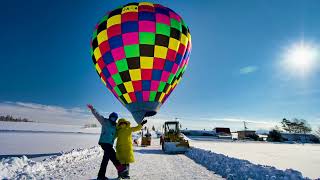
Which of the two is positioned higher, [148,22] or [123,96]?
[148,22]

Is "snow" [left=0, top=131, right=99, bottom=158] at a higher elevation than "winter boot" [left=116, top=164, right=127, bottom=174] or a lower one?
higher

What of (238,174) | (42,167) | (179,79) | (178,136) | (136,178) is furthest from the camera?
(178,136)

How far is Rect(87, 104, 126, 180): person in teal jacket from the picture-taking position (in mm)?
6668

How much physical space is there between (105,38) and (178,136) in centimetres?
904

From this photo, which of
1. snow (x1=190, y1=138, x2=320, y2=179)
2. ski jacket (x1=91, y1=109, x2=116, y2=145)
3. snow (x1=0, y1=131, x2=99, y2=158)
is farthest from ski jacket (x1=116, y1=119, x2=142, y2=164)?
snow (x1=0, y1=131, x2=99, y2=158)

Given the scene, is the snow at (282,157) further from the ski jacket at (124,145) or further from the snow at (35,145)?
the snow at (35,145)

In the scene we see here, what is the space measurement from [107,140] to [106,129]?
0.27m

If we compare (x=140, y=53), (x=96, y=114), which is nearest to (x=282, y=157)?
(x=140, y=53)

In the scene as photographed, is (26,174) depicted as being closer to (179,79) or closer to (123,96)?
(123,96)

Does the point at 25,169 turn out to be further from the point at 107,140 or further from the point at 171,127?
the point at 171,127

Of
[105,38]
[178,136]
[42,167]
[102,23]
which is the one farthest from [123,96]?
[42,167]

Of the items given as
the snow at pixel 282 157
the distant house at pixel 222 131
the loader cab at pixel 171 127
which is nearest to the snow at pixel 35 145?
the loader cab at pixel 171 127

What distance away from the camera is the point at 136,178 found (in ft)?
24.0

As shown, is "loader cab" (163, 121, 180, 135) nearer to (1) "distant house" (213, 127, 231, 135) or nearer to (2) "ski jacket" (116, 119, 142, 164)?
(2) "ski jacket" (116, 119, 142, 164)
